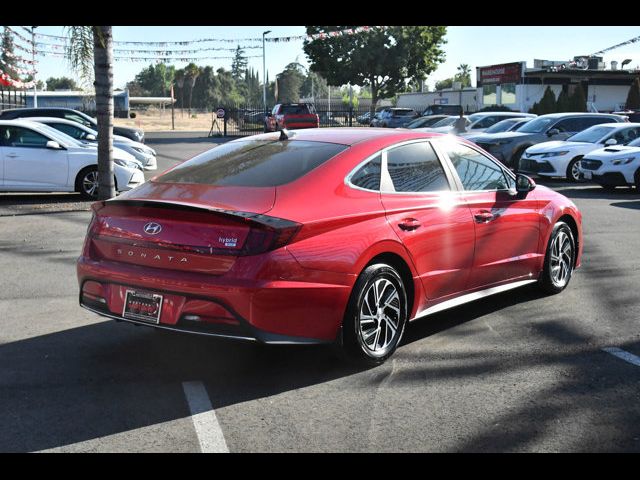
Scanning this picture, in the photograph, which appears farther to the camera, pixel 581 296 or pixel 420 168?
pixel 581 296

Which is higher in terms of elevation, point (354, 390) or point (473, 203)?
point (473, 203)

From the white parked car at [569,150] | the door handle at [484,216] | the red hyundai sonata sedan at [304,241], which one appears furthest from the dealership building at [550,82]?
the red hyundai sonata sedan at [304,241]

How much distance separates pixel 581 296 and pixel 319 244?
3.56 meters

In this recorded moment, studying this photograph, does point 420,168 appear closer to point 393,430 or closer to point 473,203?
point 473,203

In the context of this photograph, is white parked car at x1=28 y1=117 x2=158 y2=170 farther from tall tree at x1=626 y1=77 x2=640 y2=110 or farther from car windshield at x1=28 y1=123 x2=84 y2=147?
tall tree at x1=626 y1=77 x2=640 y2=110

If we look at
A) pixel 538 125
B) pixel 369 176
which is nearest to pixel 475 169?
pixel 369 176

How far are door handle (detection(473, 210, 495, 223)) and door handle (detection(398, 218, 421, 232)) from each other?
2.69 feet

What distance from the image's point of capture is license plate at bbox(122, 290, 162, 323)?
16.4 ft

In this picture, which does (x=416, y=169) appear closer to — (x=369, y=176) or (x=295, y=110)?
(x=369, y=176)

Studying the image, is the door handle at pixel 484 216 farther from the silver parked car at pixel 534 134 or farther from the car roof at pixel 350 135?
the silver parked car at pixel 534 134

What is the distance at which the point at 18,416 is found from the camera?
444 centimetres
